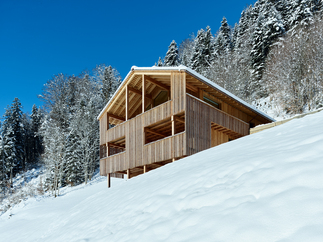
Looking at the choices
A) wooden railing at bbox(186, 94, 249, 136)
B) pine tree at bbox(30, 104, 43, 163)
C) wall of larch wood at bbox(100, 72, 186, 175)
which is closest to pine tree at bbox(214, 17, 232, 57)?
wooden railing at bbox(186, 94, 249, 136)

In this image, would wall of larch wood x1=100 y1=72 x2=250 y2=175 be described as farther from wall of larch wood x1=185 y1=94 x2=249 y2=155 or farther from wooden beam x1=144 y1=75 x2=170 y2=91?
wooden beam x1=144 y1=75 x2=170 y2=91

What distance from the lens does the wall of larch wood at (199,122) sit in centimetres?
1350

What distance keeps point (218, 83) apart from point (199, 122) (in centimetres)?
2014

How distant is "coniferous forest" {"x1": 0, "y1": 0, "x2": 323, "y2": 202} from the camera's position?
24.9 metres

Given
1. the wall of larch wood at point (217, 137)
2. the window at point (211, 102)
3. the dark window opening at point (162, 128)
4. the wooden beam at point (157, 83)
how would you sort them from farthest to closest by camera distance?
the wall of larch wood at point (217, 137)
the wooden beam at point (157, 83)
the window at point (211, 102)
the dark window opening at point (162, 128)

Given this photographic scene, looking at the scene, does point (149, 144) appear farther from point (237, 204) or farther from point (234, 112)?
point (237, 204)

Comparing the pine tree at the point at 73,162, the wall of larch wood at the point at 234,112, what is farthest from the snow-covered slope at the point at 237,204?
the pine tree at the point at 73,162

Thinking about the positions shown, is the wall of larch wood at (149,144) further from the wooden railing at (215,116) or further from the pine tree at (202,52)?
the pine tree at (202,52)

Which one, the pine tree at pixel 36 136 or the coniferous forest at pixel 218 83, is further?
the pine tree at pixel 36 136

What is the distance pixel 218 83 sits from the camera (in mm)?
33188

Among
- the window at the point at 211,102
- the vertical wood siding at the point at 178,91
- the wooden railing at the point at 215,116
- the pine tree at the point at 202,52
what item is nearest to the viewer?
the vertical wood siding at the point at 178,91

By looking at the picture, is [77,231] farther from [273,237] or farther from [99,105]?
[99,105]

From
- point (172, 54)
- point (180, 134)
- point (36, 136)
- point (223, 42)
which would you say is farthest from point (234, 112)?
point (36, 136)

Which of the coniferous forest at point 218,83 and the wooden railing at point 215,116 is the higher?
the coniferous forest at point 218,83
